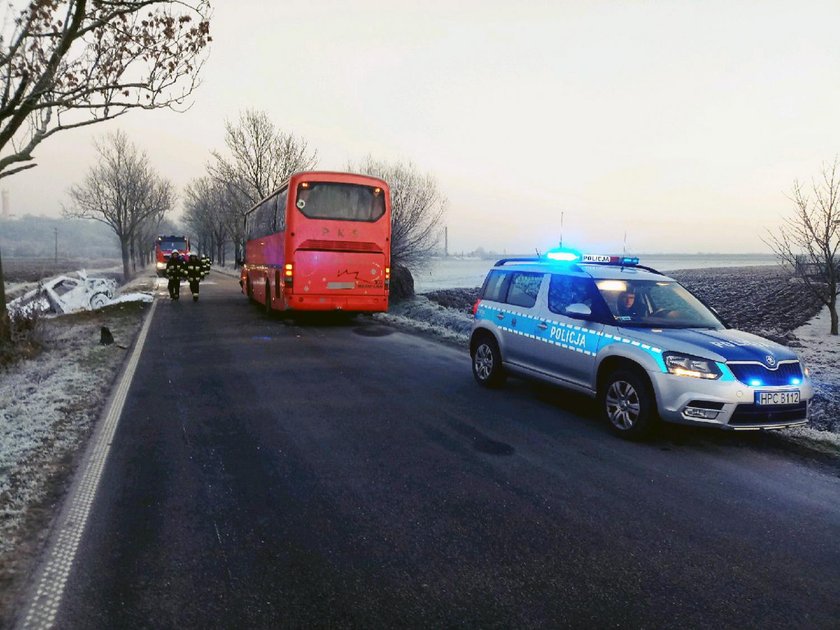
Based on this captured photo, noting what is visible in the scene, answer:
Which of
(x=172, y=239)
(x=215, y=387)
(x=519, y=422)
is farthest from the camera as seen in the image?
(x=172, y=239)

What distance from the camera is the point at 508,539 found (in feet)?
12.0

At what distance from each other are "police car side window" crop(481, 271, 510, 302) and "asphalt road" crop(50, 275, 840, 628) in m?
1.76

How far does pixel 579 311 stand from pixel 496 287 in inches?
80.9

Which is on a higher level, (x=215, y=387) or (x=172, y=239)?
(x=172, y=239)

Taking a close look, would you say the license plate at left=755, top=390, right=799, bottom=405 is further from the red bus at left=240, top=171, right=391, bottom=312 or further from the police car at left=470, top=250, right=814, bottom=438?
the red bus at left=240, top=171, right=391, bottom=312

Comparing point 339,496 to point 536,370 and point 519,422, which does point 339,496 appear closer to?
point 519,422

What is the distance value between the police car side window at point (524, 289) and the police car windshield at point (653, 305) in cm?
96

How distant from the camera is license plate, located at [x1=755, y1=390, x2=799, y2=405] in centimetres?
523

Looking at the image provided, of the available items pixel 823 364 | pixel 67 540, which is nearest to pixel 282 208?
pixel 67 540

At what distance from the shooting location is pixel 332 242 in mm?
13969

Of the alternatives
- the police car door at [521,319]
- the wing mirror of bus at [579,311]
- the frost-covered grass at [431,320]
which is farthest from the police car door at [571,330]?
the frost-covered grass at [431,320]

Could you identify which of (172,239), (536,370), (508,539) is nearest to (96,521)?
(508,539)

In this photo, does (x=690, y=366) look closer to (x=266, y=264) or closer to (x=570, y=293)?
(x=570, y=293)

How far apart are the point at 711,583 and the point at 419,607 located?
171 cm
